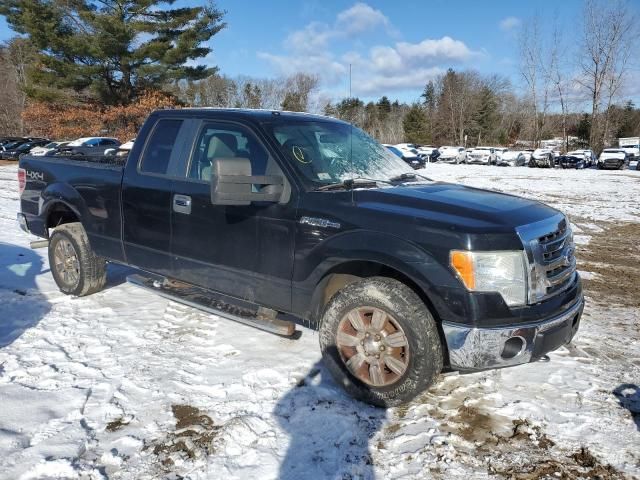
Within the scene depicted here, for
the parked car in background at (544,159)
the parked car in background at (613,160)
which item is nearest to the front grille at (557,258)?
the parked car in background at (613,160)

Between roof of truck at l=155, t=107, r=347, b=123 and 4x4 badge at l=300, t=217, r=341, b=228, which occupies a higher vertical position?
roof of truck at l=155, t=107, r=347, b=123

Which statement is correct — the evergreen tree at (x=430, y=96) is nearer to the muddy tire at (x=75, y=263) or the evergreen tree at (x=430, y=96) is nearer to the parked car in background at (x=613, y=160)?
the parked car in background at (x=613, y=160)

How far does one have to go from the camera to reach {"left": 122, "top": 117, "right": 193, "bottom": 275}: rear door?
14.2 ft

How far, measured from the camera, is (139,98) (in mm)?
33625

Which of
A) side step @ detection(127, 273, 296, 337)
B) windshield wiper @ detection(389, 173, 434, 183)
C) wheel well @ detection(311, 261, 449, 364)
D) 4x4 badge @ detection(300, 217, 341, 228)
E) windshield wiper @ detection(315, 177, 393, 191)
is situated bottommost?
side step @ detection(127, 273, 296, 337)

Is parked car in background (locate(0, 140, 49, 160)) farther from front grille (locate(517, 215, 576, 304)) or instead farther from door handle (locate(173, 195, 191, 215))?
front grille (locate(517, 215, 576, 304))

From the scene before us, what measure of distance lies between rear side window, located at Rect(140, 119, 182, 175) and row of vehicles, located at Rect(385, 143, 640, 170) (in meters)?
29.2

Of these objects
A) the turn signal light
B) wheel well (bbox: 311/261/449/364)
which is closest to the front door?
wheel well (bbox: 311/261/449/364)

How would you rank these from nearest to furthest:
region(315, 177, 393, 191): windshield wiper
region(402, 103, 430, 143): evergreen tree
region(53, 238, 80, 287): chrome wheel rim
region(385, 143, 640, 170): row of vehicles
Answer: region(315, 177, 393, 191): windshield wiper → region(53, 238, 80, 287): chrome wheel rim → region(385, 143, 640, 170): row of vehicles → region(402, 103, 430, 143): evergreen tree

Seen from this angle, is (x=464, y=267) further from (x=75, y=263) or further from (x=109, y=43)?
(x=109, y=43)

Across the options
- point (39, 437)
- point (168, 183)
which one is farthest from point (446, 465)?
point (168, 183)

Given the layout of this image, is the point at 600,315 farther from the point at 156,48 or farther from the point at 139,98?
the point at 139,98

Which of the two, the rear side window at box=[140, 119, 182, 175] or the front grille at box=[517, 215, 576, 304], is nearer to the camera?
the front grille at box=[517, 215, 576, 304]

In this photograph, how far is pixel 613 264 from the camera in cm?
741
